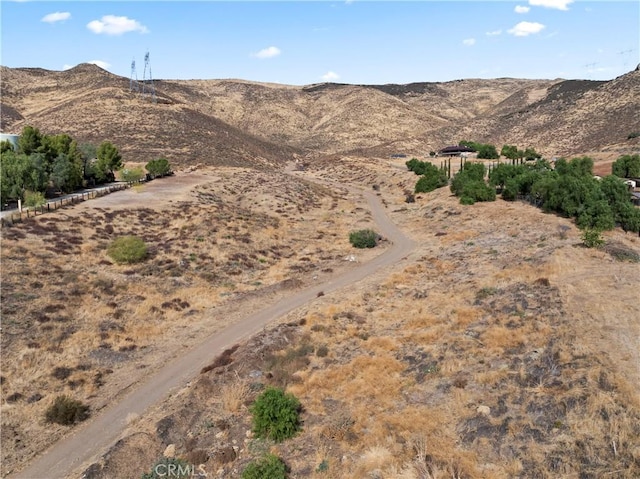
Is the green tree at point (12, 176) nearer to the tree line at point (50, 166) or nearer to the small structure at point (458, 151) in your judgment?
the tree line at point (50, 166)

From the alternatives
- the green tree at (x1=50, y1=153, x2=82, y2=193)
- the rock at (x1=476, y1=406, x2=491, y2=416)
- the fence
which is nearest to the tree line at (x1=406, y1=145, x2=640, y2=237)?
the rock at (x1=476, y1=406, x2=491, y2=416)

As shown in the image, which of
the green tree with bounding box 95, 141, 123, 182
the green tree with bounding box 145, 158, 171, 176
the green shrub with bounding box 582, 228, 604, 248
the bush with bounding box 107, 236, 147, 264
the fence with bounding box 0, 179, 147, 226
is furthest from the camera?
the green tree with bounding box 145, 158, 171, 176

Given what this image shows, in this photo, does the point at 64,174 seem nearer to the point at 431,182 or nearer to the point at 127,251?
the point at 127,251

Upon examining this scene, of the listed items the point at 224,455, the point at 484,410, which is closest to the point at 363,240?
the point at 484,410

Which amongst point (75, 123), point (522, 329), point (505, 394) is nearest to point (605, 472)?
point (505, 394)

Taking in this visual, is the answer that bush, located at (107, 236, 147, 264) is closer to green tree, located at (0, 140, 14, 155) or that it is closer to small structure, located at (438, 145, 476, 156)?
green tree, located at (0, 140, 14, 155)

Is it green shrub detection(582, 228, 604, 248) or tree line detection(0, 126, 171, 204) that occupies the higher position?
tree line detection(0, 126, 171, 204)
